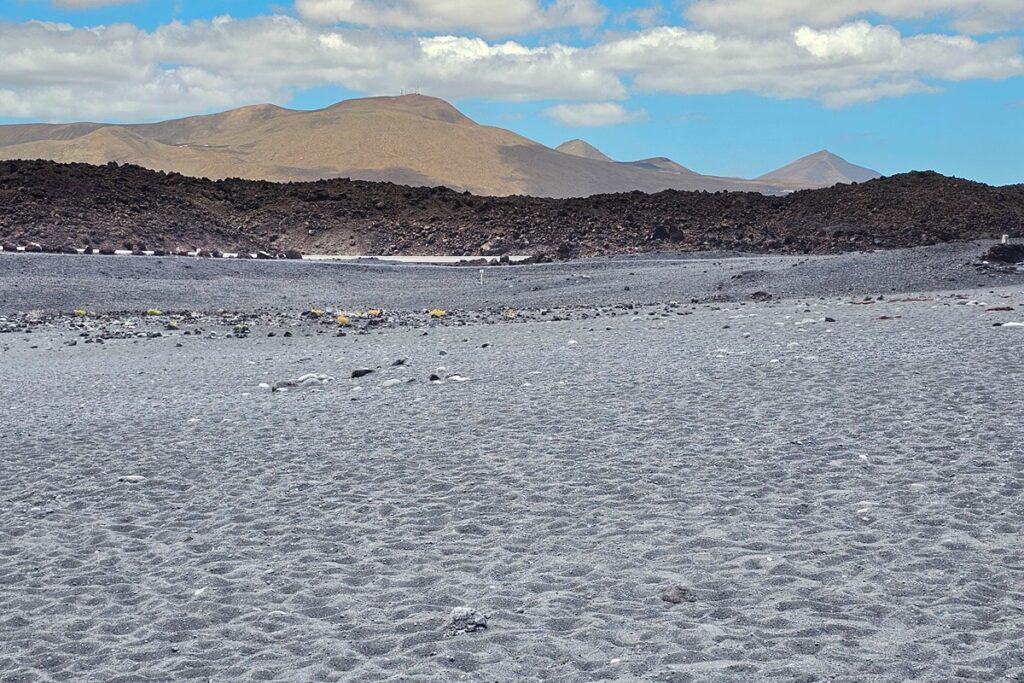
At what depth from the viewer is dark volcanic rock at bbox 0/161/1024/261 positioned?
108 feet

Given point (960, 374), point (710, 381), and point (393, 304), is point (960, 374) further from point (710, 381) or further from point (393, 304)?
point (393, 304)

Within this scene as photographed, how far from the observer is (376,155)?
157625mm

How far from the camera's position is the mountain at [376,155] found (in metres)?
148

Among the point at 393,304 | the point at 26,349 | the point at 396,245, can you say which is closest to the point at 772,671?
the point at 26,349

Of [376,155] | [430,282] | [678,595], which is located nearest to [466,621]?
[678,595]

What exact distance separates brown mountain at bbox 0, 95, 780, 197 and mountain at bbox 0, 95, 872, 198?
0.53 feet

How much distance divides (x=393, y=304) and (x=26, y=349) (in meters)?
8.36

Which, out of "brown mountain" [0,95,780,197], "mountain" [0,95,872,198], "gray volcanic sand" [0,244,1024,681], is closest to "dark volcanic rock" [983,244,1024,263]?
"gray volcanic sand" [0,244,1024,681]

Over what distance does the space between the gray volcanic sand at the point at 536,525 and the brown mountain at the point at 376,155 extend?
136 metres

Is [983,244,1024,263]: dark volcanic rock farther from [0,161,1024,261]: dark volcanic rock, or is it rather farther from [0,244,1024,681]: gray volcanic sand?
[0,161,1024,261]: dark volcanic rock

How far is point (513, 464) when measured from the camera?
17.1ft

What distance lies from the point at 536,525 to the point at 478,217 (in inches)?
1377

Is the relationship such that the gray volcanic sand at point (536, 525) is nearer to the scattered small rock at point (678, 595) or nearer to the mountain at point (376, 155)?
the scattered small rock at point (678, 595)

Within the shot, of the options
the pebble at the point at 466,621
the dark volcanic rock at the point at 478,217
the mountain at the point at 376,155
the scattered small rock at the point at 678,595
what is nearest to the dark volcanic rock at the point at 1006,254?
the dark volcanic rock at the point at 478,217
